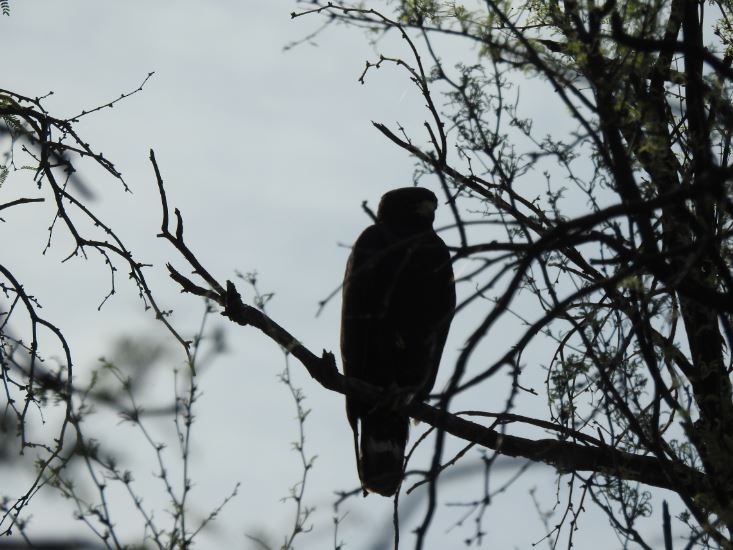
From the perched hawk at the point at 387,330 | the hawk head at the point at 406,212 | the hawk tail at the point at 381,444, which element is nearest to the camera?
the perched hawk at the point at 387,330

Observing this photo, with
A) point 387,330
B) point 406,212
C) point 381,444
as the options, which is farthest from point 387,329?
point 406,212

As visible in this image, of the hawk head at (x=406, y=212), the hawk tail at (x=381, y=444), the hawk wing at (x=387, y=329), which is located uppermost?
the hawk head at (x=406, y=212)

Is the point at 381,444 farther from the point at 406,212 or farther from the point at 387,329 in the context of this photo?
the point at 406,212

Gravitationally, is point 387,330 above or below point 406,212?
below

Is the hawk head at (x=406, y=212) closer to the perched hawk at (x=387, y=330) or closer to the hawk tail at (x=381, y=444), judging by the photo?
the perched hawk at (x=387, y=330)

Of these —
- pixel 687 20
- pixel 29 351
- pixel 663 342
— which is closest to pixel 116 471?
pixel 29 351

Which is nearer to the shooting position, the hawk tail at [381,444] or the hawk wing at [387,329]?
the hawk wing at [387,329]

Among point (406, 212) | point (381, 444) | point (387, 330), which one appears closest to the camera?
point (387, 330)

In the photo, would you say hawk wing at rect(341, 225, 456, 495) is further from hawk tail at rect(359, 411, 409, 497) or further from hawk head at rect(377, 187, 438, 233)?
hawk head at rect(377, 187, 438, 233)

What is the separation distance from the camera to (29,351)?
2586mm

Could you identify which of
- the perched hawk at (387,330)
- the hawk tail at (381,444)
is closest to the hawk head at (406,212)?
the perched hawk at (387,330)

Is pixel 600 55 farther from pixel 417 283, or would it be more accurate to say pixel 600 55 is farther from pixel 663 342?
pixel 417 283

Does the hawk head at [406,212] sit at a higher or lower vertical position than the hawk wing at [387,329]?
higher

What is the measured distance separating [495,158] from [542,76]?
39cm
